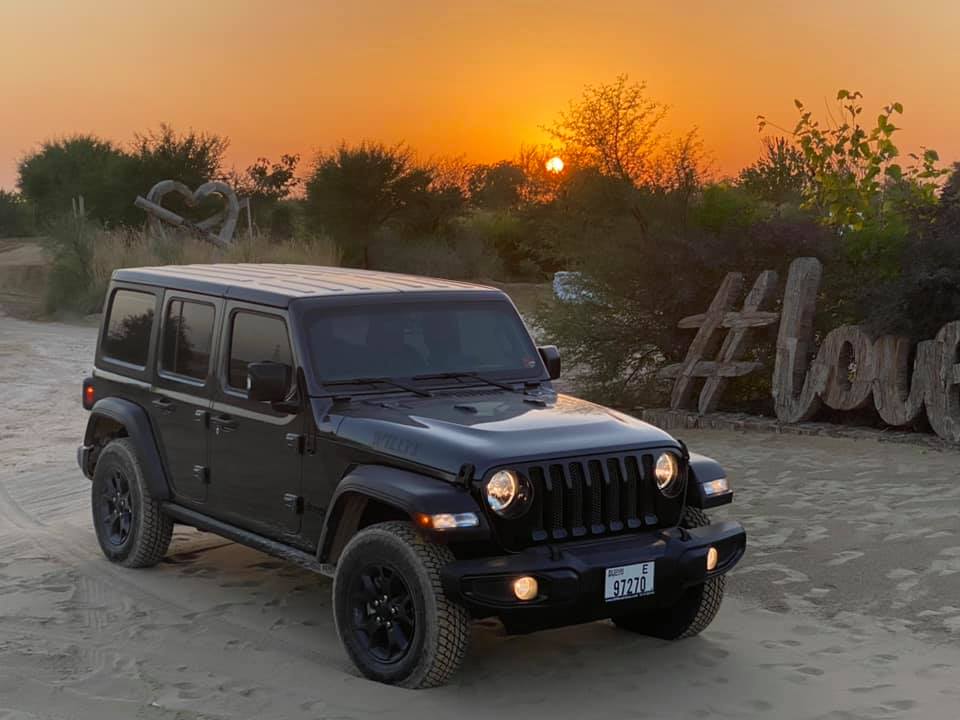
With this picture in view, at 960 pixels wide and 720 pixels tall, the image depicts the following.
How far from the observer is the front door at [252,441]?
6.91 metres

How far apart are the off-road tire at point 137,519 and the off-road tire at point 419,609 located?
8.01ft

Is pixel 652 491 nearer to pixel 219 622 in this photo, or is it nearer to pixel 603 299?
pixel 219 622

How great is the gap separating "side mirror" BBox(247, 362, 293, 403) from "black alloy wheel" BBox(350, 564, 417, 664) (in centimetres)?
107

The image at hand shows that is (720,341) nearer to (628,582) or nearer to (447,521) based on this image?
(628,582)

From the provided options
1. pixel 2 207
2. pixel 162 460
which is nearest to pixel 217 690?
pixel 162 460

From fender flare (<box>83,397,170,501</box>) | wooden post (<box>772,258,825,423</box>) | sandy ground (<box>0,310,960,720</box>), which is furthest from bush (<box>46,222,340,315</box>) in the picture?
fender flare (<box>83,397,170,501</box>)

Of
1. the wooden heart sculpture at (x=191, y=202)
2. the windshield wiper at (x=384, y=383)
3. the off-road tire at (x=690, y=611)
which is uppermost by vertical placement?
the wooden heart sculpture at (x=191, y=202)

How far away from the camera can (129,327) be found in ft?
28.3

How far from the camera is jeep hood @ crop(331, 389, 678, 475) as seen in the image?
5.98 metres

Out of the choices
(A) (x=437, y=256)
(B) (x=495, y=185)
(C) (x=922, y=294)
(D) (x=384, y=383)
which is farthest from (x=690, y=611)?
(B) (x=495, y=185)

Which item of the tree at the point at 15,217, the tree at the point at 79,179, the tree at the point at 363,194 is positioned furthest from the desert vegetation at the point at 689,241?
the tree at the point at 15,217

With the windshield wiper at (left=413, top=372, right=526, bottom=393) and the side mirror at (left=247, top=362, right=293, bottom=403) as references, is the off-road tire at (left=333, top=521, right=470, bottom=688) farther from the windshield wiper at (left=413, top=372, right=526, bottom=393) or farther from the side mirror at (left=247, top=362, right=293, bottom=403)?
the windshield wiper at (left=413, top=372, right=526, bottom=393)

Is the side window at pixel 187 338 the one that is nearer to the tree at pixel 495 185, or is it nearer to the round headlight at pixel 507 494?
the round headlight at pixel 507 494

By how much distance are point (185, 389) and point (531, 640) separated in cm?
254
